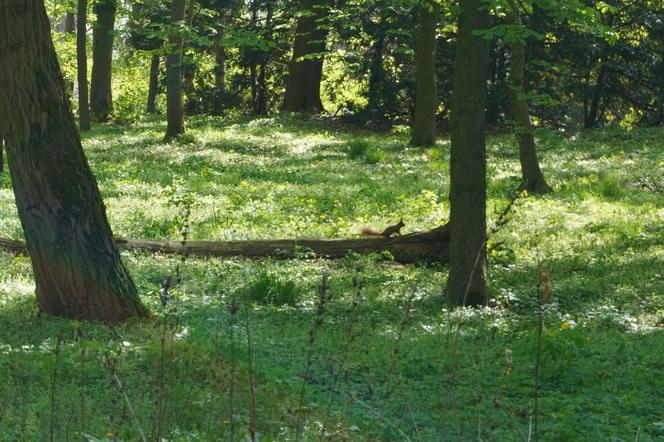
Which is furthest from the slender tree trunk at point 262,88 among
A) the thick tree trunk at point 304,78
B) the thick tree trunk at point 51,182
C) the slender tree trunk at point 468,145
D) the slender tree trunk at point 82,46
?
the thick tree trunk at point 51,182

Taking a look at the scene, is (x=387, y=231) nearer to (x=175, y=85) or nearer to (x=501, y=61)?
(x=175, y=85)

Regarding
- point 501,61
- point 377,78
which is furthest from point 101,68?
point 501,61

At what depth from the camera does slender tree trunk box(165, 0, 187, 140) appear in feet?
80.6

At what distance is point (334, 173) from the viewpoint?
1970 centimetres

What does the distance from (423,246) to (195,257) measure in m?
2.97

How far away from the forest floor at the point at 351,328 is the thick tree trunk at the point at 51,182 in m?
0.43

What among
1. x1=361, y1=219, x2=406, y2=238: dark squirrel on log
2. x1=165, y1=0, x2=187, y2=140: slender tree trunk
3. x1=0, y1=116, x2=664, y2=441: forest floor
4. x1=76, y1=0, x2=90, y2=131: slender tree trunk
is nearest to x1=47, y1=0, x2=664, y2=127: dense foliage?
x1=165, y1=0, x2=187, y2=140: slender tree trunk

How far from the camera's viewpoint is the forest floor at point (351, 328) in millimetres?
5453

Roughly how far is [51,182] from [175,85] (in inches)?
718

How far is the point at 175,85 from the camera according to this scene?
83.7 ft

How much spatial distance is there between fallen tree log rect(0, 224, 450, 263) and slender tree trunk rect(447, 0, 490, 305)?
2.35m

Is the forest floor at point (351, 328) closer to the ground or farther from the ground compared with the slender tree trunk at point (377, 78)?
closer to the ground

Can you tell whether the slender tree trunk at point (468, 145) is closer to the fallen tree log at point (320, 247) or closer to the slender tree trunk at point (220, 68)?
the fallen tree log at point (320, 247)

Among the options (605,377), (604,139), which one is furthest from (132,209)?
(604,139)
